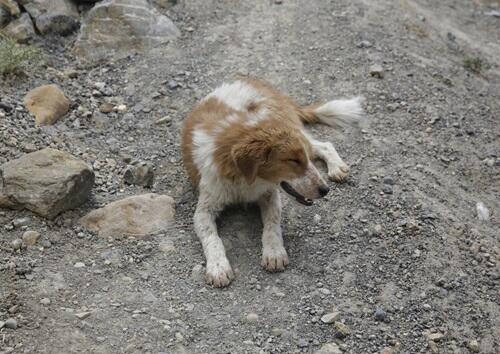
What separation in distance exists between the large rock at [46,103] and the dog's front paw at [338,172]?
2998 mm

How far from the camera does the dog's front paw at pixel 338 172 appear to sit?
6.78m

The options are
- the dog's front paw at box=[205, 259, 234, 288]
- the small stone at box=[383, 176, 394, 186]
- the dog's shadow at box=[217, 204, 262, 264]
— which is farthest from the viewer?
the small stone at box=[383, 176, 394, 186]

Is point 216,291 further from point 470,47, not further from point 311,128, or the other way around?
point 470,47

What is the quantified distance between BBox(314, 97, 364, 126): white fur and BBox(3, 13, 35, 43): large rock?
373cm

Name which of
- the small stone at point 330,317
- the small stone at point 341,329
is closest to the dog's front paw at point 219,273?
the small stone at point 330,317

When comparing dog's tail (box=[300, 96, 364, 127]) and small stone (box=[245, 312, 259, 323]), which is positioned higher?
small stone (box=[245, 312, 259, 323])

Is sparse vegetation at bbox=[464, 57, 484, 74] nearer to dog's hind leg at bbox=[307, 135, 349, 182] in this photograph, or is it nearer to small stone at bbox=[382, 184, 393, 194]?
dog's hind leg at bbox=[307, 135, 349, 182]

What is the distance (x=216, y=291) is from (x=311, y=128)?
2.75 meters

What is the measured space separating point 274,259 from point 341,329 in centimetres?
87

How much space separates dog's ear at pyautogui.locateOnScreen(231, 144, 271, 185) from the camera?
566 cm

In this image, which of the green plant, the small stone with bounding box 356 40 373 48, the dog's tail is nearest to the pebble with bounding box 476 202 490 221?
the dog's tail

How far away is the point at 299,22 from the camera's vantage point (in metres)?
9.19

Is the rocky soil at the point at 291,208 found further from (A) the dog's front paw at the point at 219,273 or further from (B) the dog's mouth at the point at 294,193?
(B) the dog's mouth at the point at 294,193

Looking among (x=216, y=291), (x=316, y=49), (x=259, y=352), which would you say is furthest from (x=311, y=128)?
(x=259, y=352)
